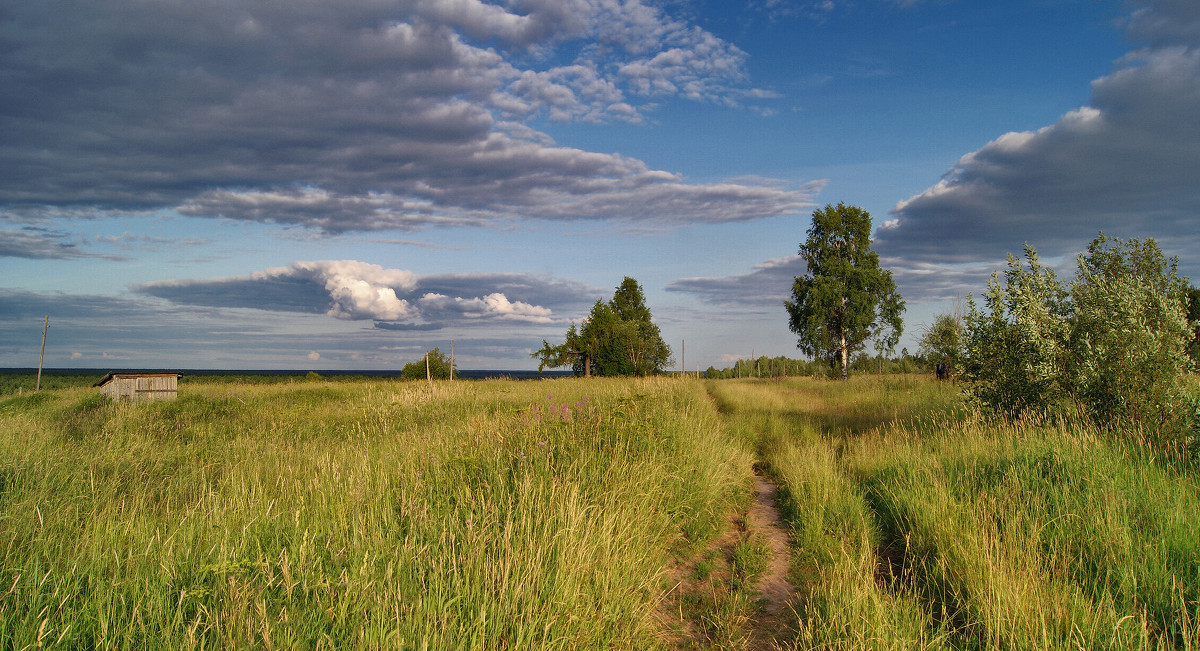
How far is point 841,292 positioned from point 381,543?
3226 centimetres

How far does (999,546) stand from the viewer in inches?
166

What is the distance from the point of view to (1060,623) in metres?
3.40

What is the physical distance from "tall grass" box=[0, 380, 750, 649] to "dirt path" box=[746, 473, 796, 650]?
0.52 m

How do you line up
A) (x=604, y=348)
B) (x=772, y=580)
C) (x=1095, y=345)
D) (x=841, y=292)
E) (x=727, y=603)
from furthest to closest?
(x=604, y=348), (x=841, y=292), (x=1095, y=345), (x=772, y=580), (x=727, y=603)

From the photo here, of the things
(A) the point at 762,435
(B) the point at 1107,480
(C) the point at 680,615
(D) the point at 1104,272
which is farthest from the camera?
(A) the point at 762,435

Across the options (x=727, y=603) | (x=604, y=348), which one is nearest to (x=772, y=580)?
(x=727, y=603)

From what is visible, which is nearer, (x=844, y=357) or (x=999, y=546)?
(x=999, y=546)

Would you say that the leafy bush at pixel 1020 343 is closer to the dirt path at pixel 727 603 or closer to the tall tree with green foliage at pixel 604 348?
the dirt path at pixel 727 603

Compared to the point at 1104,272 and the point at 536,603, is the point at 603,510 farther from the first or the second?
the point at 1104,272

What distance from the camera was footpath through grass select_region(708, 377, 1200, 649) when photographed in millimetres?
3492

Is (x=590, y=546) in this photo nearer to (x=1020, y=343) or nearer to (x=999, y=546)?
(x=999, y=546)

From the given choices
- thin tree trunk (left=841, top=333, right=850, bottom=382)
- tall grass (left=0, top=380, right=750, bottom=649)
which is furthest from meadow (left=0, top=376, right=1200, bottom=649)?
thin tree trunk (left=841, top=333, right=850, bottom=382)

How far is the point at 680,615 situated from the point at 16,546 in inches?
197

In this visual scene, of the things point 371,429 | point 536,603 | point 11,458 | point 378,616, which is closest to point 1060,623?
point 536,603
